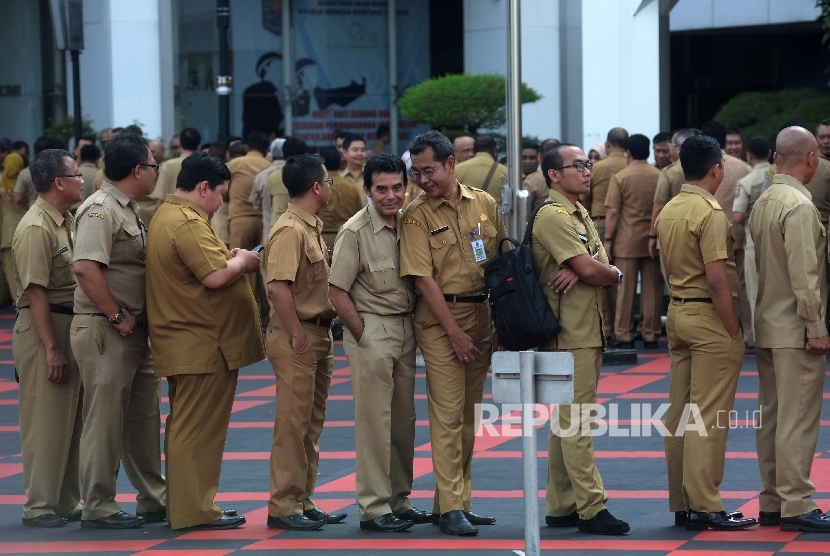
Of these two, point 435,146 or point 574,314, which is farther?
point 435,146

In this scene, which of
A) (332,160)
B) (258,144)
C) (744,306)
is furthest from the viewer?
(258,144)

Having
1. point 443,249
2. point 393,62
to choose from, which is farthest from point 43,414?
point 393,62

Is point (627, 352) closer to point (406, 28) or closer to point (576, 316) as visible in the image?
point (576, 316)

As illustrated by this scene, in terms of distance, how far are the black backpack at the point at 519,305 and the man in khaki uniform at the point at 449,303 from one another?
30 cm

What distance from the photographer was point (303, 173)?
7.39m

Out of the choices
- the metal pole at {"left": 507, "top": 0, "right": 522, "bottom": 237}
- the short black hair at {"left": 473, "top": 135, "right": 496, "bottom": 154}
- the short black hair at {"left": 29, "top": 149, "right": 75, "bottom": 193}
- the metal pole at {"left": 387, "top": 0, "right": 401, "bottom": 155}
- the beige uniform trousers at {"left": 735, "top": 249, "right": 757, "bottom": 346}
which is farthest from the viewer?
the metal pole at {"left": 387, "top": 0, "right": 401, "bottom": 155}

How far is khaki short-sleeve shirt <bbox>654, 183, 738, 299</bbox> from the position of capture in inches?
272

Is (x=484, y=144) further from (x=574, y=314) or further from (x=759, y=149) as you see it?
(x=574, y=314)

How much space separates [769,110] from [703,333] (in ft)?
42.1

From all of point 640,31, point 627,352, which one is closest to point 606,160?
point 627,352

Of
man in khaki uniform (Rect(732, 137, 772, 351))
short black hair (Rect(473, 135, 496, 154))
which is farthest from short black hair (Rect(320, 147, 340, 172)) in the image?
man in khaki uniform (Rect(732, 137, 772, 351))

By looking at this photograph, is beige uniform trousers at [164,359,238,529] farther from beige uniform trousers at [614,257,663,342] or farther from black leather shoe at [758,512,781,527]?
beige uniform trousers at [614,257,663,342]

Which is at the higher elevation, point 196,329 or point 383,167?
A: point 383,167

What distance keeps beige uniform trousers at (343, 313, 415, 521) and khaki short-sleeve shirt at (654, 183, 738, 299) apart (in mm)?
1409
